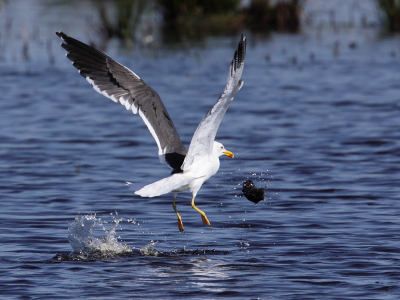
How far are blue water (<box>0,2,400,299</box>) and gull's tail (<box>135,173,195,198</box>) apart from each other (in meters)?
0.21

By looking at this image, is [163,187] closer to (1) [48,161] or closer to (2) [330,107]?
(1) [48,161]

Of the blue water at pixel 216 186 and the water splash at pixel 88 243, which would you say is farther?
the water splash at pixel 88 243

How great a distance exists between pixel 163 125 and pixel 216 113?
130 cm

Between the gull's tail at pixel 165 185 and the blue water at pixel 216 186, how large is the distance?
0.68 feet

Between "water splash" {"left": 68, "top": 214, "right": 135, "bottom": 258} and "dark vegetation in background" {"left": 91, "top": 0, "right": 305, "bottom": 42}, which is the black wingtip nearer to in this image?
"water splash" {"left": 68, "top": 214, "right": 135, "bottom": 258}

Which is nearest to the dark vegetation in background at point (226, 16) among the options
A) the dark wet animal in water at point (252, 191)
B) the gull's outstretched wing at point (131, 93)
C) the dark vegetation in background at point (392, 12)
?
the dark vegetation in background at point (392, 12)

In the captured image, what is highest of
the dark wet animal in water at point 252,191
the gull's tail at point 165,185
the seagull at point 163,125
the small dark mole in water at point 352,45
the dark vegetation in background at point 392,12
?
the dark vegetation in background at point 392,12

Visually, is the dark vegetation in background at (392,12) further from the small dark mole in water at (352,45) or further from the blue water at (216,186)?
the blue water at (216,186)

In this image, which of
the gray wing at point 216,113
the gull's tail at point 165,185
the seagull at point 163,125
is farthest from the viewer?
the seagull at point 163,125

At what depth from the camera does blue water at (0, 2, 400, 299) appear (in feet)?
20.7

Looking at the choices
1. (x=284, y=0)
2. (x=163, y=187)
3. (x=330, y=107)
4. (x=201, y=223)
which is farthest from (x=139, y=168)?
(x=284, y=0)

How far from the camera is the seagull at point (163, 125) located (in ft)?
21.8

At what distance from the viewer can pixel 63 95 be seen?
15805mm

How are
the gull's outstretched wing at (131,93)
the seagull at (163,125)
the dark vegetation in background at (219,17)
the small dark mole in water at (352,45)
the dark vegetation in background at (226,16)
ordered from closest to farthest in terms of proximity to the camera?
the seagull at (163,125), the gull's outstretched wing at (131,93), the small dark mole in water at (352,45), the dark vegetation in background at (219,17), the dark vegetation in background at (226,16)
